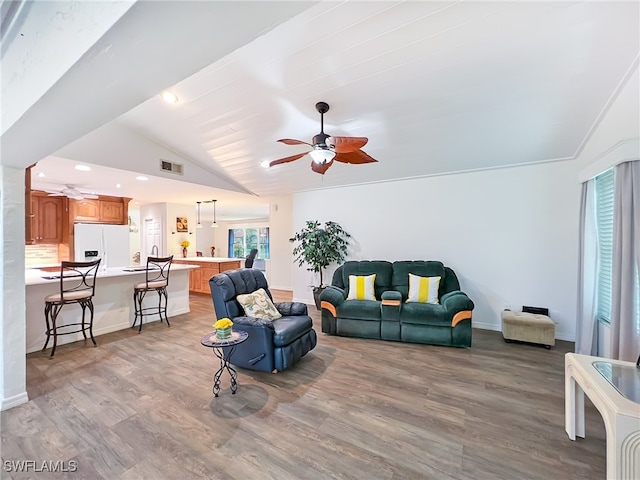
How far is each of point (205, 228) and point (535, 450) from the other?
1025 centimetres

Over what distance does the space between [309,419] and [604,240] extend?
11.6 feet

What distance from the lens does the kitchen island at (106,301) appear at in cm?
343

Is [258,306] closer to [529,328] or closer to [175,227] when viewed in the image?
[529,328]

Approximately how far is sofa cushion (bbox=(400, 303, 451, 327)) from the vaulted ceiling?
2147 mm

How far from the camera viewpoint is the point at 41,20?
1.09m

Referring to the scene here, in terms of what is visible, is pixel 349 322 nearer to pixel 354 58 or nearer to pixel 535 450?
pixel 535 450

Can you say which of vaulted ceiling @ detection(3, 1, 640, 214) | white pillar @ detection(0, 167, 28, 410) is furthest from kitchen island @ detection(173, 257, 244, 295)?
white pillar @ detection(0, 167, 28, 410)

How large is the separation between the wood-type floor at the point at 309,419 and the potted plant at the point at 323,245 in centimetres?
209

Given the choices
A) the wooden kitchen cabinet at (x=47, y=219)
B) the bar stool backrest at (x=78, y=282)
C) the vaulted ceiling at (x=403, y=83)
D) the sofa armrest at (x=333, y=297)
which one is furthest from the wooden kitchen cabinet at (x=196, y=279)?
the sofa armrest at (x=333, y=297)

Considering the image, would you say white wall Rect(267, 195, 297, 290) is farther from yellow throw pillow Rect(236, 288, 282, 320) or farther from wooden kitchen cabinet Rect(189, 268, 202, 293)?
yellow throw pillow Rect(236, 288, 282, 320)

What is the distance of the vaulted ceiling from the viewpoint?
188cm

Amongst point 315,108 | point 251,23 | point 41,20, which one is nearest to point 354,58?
point 315,108

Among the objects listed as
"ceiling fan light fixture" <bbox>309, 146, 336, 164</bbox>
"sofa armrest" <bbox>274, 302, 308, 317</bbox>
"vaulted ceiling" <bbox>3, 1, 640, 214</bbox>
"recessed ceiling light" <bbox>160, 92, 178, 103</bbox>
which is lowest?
"sofa armrest" <bbox>274, 302, 308, 317</bbox>

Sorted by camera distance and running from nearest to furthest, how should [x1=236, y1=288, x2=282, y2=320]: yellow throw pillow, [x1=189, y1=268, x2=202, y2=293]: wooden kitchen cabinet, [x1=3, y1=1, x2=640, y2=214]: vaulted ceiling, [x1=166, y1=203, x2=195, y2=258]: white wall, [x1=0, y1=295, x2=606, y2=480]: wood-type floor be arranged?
[x1=0, y1=295, x2=606, y2=480]: wood-type floor, [x1=3, y1=1, x2=640, y2=214]: vaulted ceiling, [x1=236, y1=288, x2=282, y2=320]: yellow throw pillow, [x1=189, y1=268, x2=202, y2=293]: wooden kitchen cabinet, [x1=166, y1=203, x2=195, y2=258]: white wall
